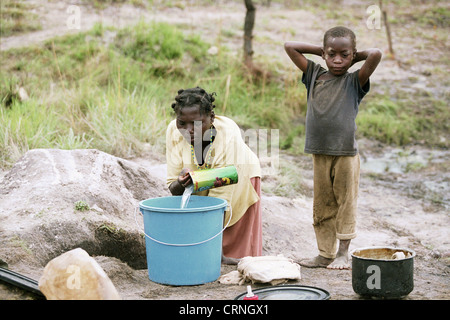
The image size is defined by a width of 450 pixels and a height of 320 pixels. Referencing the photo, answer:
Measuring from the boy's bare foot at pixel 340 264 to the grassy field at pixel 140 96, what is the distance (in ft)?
9.49

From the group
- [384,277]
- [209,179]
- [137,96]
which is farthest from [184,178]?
[137,96]

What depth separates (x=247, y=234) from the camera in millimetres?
3727

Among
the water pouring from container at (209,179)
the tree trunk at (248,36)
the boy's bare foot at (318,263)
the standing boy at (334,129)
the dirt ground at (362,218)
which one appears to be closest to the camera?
the dirt ground at (362,218)

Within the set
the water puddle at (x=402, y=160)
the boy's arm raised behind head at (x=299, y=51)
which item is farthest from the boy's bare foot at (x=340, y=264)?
the water puddle at (x=402, y=160)

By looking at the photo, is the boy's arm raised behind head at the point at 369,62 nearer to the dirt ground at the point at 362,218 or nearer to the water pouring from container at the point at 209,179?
the water pouring from container at the point at 209,179

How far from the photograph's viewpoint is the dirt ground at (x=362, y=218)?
3.09m

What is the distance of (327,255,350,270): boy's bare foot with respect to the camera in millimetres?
3520

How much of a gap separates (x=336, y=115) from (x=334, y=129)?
0.28 feet

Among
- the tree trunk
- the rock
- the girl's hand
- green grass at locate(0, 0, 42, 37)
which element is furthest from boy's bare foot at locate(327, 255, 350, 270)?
green grass at locate(0, 0, 42, 37)

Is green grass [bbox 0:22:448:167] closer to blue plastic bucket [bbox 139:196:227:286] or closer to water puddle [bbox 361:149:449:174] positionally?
water puddle [bbox 361:149:449:174]

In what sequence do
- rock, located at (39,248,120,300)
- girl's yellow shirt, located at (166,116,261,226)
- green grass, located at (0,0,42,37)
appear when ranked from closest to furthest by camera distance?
rock, located at (39,248,120,300) < girl's yellow shirt, located at (166,116,261,226) < green grass, located at (0,0,42,37)

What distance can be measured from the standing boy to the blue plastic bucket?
701 mm

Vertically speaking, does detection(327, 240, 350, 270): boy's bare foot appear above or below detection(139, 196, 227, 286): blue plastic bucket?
below

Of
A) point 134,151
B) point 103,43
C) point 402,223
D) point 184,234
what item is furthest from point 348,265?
point 103,43
